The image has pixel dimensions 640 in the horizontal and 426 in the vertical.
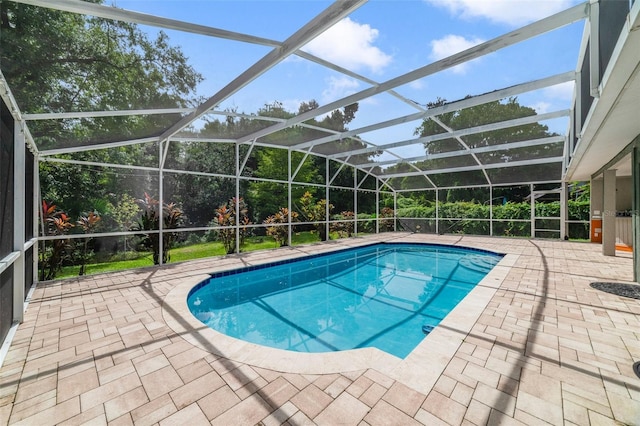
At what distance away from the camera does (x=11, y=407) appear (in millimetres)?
1980

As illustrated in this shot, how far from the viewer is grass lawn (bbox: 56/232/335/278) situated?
27.1ft

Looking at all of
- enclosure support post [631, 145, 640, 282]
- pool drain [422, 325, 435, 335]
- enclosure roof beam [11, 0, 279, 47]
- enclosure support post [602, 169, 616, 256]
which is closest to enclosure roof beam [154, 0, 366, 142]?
enclosure roof beam [11, 0, 279, 47]

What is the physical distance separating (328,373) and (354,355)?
0.38 meters

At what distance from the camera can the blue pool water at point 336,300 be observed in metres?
3.89

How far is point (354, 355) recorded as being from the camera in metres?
2.60

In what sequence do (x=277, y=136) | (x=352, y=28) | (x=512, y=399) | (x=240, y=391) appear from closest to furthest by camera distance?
(x=512, y=399) < (x=240, y=391) < (x=352, y=28) < (x=277, y=136)

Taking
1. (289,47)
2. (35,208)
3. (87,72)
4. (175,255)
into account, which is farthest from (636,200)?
(175,255)

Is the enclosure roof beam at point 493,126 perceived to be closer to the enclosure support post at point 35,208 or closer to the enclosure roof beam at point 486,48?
the enclosure roof beam at point 486,48

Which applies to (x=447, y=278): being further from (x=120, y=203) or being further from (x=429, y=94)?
(x=120, y=203)

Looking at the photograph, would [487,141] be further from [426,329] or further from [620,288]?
[426,329]

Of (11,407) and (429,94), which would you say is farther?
(429,94)

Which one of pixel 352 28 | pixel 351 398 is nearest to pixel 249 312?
pixel 351 398

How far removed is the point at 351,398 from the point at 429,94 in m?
5.23

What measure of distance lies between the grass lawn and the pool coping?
4757 millimetres
